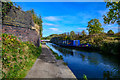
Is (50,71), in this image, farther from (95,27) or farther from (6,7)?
(95,27)

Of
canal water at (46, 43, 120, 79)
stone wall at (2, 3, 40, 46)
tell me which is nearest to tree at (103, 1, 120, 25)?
canal water at (46, 43, 120, 79)

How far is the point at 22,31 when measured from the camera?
7180 mm

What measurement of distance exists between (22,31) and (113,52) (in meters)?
15.0

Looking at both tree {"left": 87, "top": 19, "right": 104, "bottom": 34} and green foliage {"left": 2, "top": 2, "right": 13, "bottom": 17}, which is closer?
green foliage {"left": 2, "top": 2, "right": 13, "bottom": 17}

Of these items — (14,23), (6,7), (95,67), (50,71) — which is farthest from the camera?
(95,67)

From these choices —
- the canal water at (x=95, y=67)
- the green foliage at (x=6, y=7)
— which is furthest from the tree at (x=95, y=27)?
the green foliage at (x=6, y=7)

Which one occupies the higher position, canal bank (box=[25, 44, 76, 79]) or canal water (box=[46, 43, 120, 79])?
canal bank (box=[25, 44, 76, 79])

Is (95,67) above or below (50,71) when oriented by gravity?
below

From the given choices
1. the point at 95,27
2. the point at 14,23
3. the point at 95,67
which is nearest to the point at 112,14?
the point at 95,67

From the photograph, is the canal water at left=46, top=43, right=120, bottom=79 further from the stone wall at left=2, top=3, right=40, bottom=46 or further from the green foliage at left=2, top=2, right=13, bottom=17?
the green foliage at left=2, top=2, right=13, bottom=17

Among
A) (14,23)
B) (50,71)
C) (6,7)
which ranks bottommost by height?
(50,71)

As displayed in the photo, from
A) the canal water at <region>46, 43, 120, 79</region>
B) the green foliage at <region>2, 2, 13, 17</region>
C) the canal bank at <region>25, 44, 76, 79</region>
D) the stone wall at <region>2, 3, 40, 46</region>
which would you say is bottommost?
the canal water at <region>46, 43, 120, 79</region>

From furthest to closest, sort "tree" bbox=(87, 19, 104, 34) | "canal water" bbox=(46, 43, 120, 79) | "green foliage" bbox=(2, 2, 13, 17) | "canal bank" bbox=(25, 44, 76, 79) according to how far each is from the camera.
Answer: "tree" bbox=(87, 19, 104, 34) → "canal water" bbox=(46, 43, 120, 79) → "green foliage" bbox=(2, 2, 13, 17) → "canal bank" bbox=(25, 44, 76, 79)

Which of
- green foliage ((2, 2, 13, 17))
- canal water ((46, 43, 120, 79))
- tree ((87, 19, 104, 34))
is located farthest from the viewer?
tree ((87, 19, 104, 34))
